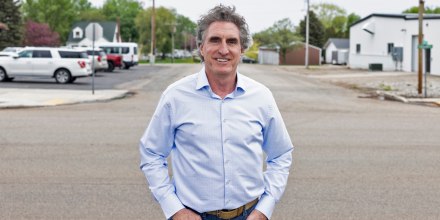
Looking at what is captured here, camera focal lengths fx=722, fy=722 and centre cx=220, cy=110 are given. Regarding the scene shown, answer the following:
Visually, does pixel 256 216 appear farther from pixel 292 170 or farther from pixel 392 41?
pixel 392 41

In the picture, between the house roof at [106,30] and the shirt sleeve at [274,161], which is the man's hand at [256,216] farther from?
the house roof at [106,30]

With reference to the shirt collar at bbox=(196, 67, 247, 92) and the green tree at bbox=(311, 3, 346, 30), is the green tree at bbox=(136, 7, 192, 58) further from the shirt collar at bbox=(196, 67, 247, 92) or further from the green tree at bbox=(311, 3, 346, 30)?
the shirt collar at bbox=(196, 67, 247, 92)

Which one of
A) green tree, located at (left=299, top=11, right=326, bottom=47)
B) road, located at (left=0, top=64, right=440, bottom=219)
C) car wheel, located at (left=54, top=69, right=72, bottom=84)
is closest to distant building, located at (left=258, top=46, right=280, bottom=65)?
green tree, located at (left=299, top=11, right=326, bottom=47)

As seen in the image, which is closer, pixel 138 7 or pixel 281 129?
Answer: pixel 281 129

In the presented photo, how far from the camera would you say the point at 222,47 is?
3461mm

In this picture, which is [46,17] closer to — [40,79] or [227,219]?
[40,79]

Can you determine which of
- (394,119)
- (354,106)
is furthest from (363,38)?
(394,119)

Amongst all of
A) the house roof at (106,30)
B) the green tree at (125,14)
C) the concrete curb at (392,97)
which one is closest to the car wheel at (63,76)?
the concrete curb at (392,97)

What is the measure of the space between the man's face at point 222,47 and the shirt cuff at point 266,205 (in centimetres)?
64

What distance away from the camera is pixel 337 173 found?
9672mm

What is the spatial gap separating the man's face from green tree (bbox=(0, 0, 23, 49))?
78.5 metres

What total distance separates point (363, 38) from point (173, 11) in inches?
2419

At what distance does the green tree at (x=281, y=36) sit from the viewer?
94375mm

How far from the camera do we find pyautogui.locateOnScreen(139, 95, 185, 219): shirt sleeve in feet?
11.4
